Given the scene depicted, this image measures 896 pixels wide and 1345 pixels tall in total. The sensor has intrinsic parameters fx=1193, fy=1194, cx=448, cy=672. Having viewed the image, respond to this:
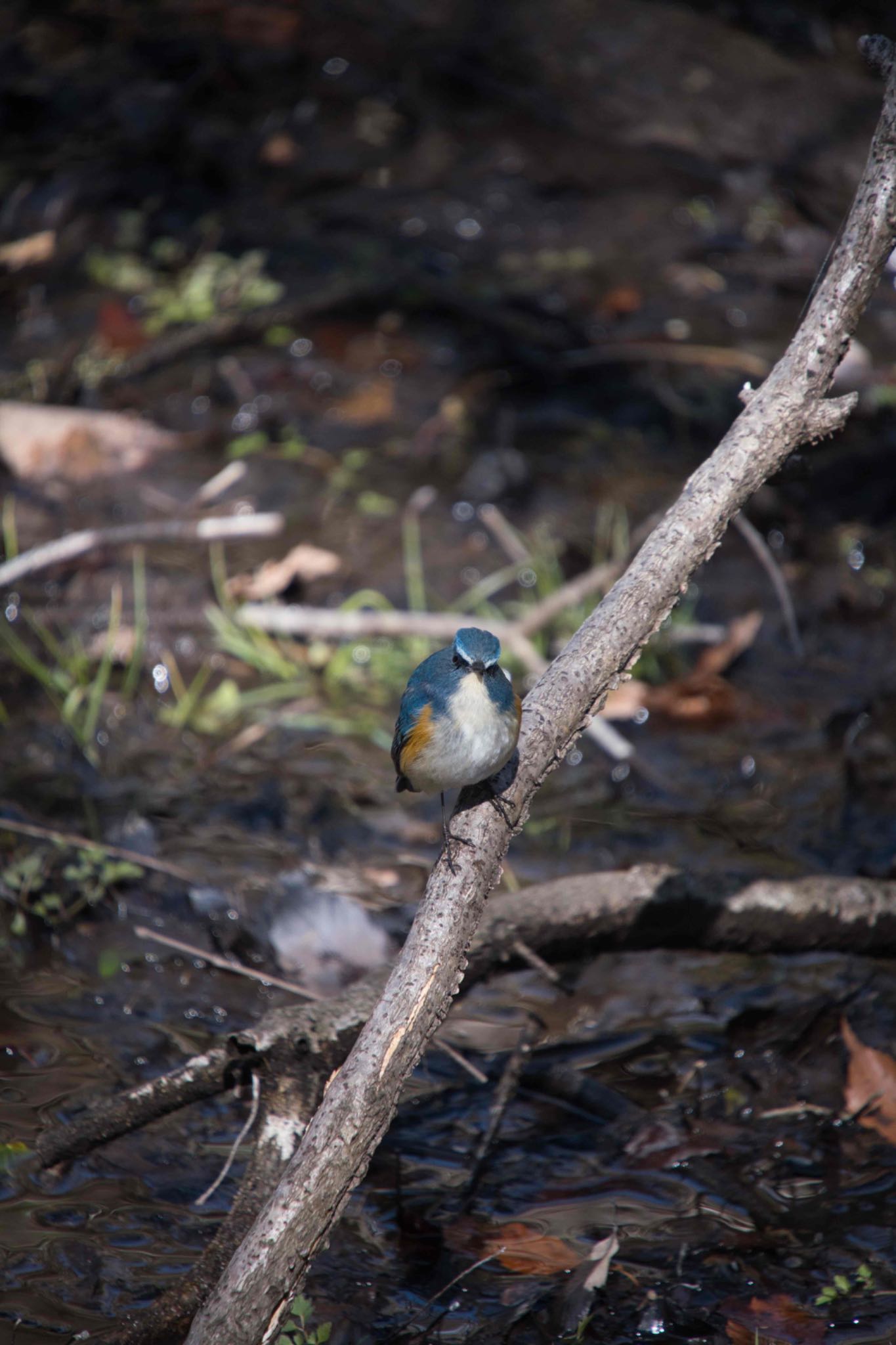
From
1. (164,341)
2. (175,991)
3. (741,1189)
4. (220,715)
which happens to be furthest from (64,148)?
(741,1189)

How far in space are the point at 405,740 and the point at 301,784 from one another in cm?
212

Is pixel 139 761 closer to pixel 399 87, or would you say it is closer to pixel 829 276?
pixel 829 276

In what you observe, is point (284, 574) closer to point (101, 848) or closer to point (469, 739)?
point (101, 848)

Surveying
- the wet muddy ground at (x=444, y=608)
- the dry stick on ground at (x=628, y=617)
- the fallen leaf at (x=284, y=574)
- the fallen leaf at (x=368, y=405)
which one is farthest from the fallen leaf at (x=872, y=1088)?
the fallen leaf at (x=368, y=405)

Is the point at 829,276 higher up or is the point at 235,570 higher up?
the point at 829,276

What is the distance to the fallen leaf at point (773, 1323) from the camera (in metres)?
3.03

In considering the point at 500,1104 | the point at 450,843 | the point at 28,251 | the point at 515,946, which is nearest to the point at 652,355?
the point at 28,251

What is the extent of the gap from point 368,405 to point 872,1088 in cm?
528

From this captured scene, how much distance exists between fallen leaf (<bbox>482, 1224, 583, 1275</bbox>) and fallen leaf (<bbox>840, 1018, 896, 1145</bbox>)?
1.07m

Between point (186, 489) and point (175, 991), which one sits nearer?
point (175, 991)

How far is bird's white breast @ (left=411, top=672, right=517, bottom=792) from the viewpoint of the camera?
2.89 metres

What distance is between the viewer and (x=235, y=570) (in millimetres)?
6426

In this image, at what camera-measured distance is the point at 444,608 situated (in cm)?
627

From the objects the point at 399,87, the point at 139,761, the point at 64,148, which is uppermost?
the point at 399,87
